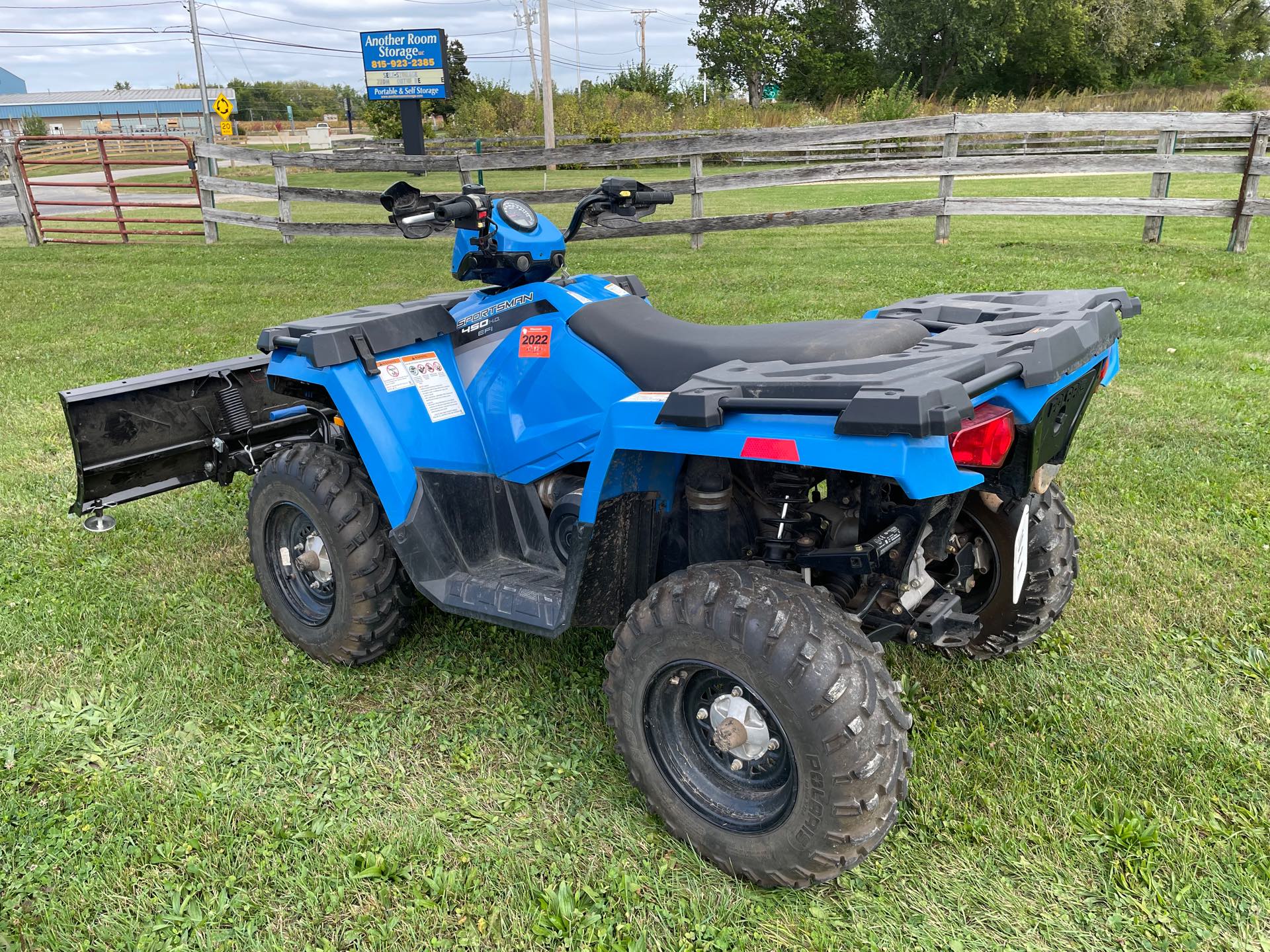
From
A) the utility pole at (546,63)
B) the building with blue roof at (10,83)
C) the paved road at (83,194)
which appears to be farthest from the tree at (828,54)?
the building with blue roof at (10,83)

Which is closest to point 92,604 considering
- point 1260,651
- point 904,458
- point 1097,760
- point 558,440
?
point 558,440

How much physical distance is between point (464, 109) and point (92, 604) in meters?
45.3

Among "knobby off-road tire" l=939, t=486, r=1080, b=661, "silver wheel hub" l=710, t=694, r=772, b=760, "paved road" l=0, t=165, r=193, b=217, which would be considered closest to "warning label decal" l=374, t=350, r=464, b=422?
"silver wheel hub" l=710, t=694, r=772, b=760

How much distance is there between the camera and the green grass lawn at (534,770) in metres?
2.40

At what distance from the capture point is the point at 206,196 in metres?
15.4

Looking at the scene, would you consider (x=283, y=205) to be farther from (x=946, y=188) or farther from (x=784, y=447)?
(x=784, y=447)

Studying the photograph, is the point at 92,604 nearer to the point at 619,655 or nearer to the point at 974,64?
the point at 619,655

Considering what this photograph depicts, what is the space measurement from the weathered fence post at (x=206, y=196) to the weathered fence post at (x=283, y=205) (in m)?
1.26

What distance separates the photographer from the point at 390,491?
3266 mm

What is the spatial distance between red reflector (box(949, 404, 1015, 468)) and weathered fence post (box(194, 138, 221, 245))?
15.5m

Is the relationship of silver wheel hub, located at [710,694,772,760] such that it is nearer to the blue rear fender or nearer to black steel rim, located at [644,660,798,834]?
black steel rim, located at [644,660,798,834]

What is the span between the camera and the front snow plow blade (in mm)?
3951

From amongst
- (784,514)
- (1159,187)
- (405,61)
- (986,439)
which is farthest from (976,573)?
(405,61)

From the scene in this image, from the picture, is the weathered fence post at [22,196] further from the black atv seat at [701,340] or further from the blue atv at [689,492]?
the black atv seat at [701,340]
